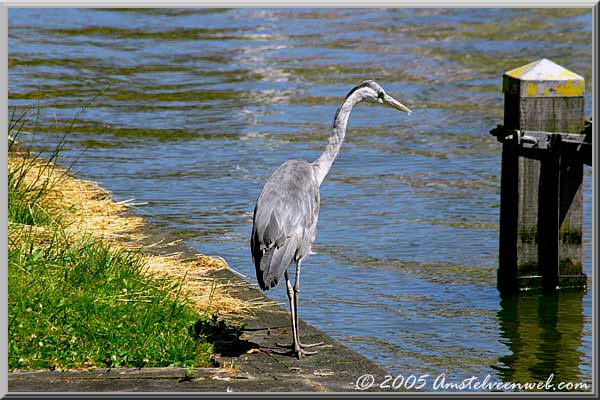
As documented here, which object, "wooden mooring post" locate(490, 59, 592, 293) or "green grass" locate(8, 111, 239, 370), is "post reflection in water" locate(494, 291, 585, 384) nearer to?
"wooden mooring post" locate(490, 59, 592, 293)

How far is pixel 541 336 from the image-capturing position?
9359mm

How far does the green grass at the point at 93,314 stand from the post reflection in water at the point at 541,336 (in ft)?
7.78

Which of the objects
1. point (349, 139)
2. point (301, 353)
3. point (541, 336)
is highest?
point (301, 353)

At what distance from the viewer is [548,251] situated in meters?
9.81

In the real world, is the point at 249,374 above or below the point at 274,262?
below

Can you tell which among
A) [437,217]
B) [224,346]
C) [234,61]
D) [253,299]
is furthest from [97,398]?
[234,61]

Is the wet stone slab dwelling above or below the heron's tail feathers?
below

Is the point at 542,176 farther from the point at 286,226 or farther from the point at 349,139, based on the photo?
the point at 349,139

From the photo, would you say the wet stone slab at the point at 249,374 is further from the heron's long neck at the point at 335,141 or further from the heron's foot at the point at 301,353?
the heron's long neck at the point at 335,141

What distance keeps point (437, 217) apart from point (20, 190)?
5161 millimetres

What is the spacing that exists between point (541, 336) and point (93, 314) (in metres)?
3.92

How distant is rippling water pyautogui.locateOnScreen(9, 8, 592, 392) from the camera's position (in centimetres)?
970

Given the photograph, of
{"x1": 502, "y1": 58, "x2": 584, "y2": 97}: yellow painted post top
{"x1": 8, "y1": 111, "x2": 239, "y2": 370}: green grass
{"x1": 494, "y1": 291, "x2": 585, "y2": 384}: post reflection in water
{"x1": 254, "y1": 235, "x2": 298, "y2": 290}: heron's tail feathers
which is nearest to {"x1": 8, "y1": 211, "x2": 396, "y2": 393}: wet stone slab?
{"x1": 8, "y1": 111, "x2": 239, "y2": 370}: green grass

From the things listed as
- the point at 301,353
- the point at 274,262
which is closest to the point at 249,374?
the point at 301,353
